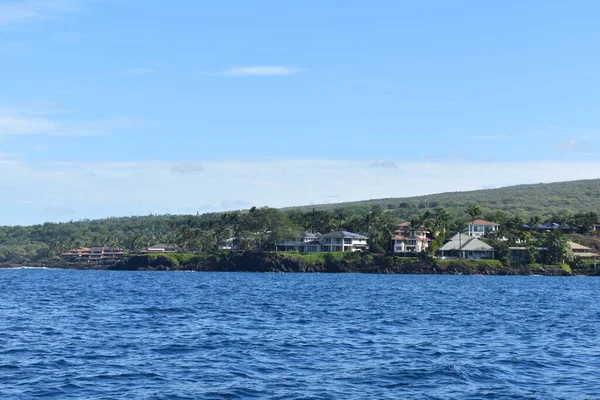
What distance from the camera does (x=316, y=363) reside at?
1379 inches

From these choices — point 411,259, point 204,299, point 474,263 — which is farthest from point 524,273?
point 204,299

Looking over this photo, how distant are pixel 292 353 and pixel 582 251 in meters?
174

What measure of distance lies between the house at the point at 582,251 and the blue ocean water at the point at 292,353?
133 m

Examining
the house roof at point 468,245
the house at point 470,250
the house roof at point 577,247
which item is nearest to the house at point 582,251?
the house roof at point 577,247

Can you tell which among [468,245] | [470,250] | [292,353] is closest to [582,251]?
[470,250]

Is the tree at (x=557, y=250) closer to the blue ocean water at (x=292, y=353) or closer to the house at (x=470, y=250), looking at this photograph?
the house at (x=470, y=250)

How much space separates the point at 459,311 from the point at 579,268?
12757cm

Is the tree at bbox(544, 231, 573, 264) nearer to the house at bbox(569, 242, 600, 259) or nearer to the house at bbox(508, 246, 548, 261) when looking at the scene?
the house at bbox(508, 246, 548, 261)

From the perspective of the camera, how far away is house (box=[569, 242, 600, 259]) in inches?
7466

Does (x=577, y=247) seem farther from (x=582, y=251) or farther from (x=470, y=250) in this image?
(x=470, y=250)

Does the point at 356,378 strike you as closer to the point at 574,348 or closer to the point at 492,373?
the point at 492,373

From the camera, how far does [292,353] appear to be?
124ft

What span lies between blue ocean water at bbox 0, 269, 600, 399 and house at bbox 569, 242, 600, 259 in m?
133

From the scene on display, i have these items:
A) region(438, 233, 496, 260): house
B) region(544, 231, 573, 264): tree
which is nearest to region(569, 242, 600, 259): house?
region(544, 231, 573, 264): tree
